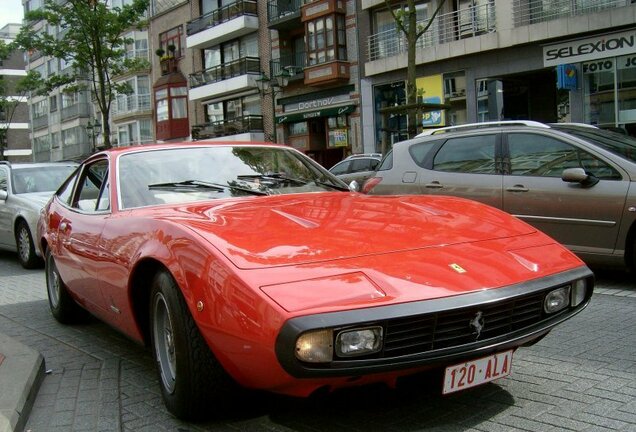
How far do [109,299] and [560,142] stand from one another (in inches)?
187

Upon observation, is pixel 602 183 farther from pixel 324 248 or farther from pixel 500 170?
pixel 324 248

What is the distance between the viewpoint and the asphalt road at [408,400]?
276 cm

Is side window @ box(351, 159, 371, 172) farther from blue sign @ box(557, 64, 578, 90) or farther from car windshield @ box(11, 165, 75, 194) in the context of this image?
car windshield @ box(11, 165, 75, 194)

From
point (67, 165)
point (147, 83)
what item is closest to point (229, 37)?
point (147, 83)

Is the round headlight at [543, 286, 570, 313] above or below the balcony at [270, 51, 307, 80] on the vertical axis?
below

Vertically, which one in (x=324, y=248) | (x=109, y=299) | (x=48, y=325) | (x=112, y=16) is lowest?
(x=48, y=325)

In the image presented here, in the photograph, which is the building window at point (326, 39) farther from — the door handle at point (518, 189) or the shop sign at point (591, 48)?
the door handle at point (518, 189)

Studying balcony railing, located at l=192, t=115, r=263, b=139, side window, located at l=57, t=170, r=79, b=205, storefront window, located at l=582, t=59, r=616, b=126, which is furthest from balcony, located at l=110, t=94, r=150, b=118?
side window, located at l=57, t=170, r=79, b=205

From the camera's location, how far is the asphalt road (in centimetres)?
276

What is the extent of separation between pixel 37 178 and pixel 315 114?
1969 cm

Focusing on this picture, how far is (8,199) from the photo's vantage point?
9219mm

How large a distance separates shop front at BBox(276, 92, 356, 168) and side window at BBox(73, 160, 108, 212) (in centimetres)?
2235

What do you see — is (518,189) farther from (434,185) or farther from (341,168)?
(341,168)

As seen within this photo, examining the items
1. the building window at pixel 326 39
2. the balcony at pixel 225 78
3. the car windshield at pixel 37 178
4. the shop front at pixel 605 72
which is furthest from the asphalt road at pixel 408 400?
the balcony at pixel 225 78
